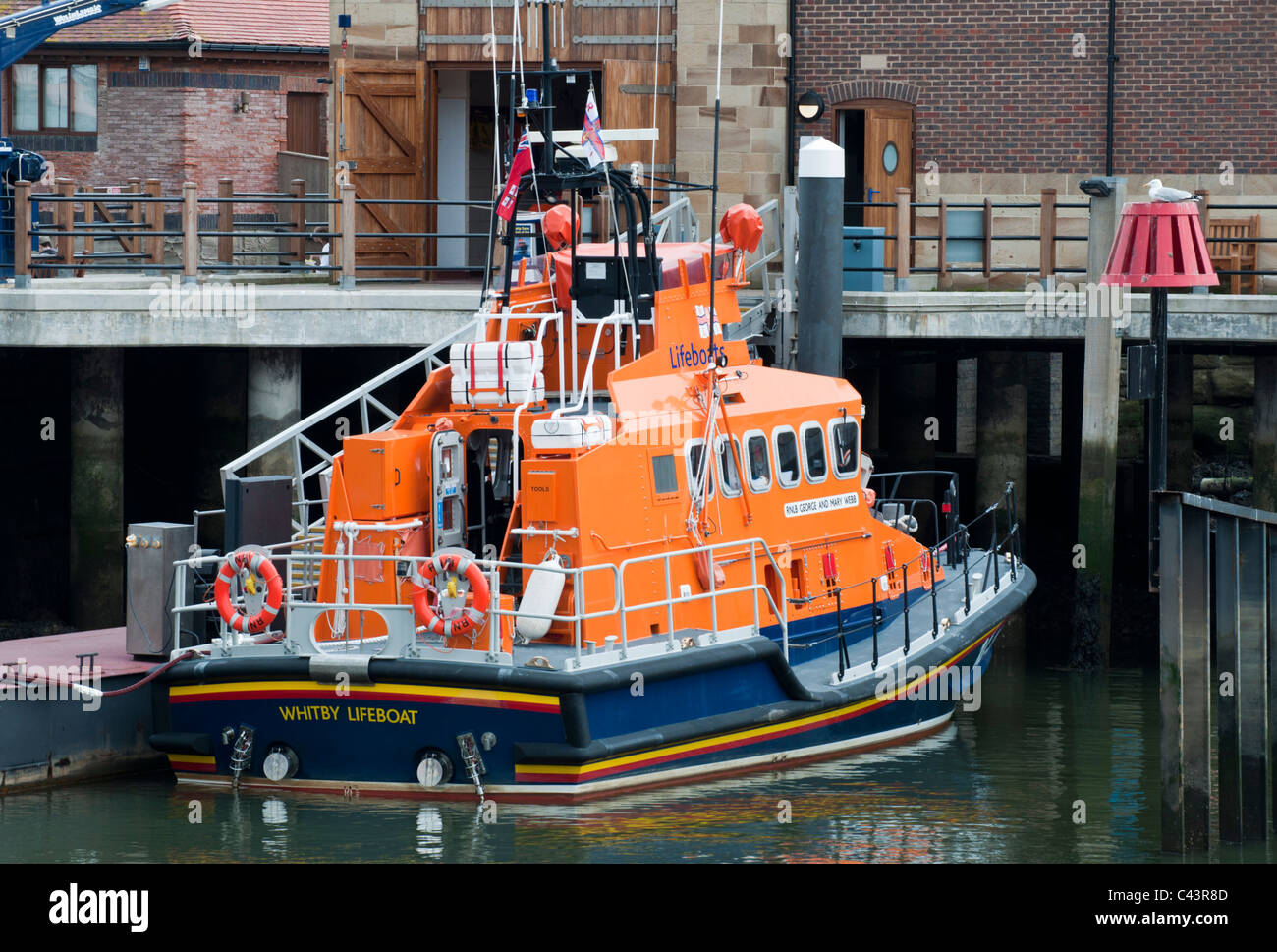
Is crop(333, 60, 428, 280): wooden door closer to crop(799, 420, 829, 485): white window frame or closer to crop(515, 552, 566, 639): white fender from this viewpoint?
crop(799, 420, 829, 485): white window frame

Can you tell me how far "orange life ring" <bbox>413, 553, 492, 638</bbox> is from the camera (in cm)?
1243

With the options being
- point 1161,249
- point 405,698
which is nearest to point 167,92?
point 405,698

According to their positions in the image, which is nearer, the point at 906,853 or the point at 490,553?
the point at 906,853

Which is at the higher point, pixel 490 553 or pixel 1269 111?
pixel 1269 111

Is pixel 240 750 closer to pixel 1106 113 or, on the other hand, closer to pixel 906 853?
pixel 906 853

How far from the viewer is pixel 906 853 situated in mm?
12141

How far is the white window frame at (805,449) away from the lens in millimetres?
14602

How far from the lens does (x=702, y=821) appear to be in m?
12.6

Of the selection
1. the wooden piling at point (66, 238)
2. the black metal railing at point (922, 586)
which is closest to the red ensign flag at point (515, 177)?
the black metal railing at point (922, 586)

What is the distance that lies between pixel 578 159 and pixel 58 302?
528cm

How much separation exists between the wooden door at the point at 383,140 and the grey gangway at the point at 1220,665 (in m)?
11.3

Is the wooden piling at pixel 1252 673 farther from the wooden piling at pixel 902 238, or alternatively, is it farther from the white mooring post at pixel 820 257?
the wooden piling at pixel 902 238

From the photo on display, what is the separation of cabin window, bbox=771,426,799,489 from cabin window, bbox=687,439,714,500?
717 mm
